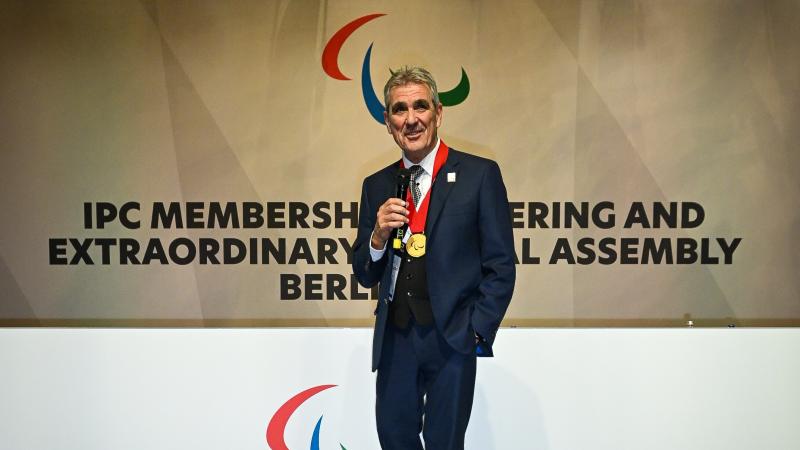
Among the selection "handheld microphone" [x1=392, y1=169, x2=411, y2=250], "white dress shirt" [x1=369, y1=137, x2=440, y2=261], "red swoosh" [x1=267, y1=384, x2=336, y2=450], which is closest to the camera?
"handheld microphone" [x1=392, y1=169, x2=411, y2=250]

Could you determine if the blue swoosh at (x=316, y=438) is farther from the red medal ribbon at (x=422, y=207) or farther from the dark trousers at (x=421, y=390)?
the red medal ribbon at (x=422, y=207)

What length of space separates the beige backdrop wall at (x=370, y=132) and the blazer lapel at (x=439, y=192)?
202 centimetres

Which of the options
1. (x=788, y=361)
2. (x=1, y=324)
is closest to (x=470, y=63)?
(x=788, y=361)

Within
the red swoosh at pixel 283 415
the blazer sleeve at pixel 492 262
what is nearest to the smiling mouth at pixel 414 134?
the blazer sleeve at pixel 492 262

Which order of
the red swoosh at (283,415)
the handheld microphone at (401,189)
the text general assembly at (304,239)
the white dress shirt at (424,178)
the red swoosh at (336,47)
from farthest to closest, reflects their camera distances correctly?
the text general assembly at (304,239), the red swoosh at (336,47), the red swoosh at (283,415), the white dress shirt at (424,178), the handheld microphone at (401,189)

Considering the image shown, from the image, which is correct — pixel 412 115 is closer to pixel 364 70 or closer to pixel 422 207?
pixel 422 207

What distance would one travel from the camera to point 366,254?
1785 mm

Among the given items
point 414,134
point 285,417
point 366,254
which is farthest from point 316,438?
point 414,134

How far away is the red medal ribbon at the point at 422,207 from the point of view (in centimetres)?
171

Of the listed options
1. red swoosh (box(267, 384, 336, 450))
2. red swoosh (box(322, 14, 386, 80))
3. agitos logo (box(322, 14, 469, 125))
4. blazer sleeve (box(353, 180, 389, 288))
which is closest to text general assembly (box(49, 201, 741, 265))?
agitos logo (box(322, 14, 469, 125))

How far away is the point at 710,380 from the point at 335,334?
155cm

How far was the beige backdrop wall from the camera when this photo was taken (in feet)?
12.0

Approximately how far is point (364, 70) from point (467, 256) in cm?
230

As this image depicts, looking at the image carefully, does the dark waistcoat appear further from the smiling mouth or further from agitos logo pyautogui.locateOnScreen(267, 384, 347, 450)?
agitos logo pyautogui.locateOnScreen(267, 384, 347, 450)
